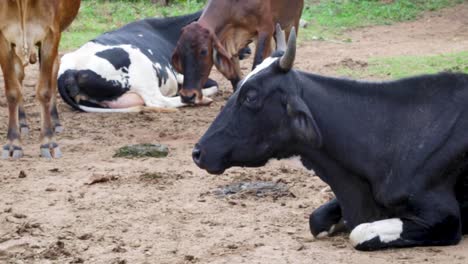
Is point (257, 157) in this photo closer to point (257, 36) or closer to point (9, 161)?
point (9, 161)

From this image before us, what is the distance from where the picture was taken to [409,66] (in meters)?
11.4

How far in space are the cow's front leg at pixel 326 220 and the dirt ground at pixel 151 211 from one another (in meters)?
0.06

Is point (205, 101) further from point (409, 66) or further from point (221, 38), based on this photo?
point (409, 66)

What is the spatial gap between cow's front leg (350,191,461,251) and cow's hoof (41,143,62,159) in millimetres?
3353

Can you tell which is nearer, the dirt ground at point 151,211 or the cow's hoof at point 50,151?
the dirt ground at point 151,211

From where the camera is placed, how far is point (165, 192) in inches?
261

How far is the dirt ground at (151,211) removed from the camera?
5230 millimetres

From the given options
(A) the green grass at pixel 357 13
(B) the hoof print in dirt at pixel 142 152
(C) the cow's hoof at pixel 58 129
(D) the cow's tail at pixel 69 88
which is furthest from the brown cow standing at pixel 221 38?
(A) the green grass at pixel 357 13

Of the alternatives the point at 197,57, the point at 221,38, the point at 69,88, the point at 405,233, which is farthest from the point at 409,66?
the point at 405,233

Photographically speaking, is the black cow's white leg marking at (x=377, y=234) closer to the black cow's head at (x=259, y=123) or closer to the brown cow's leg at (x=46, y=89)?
the black cow's head at (x=259, y=123)

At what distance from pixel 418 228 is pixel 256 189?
5.42 feet

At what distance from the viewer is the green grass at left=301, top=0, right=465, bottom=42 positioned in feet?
50.9

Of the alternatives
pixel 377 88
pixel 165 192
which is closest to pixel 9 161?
pixel 165 192

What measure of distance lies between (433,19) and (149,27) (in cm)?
613
